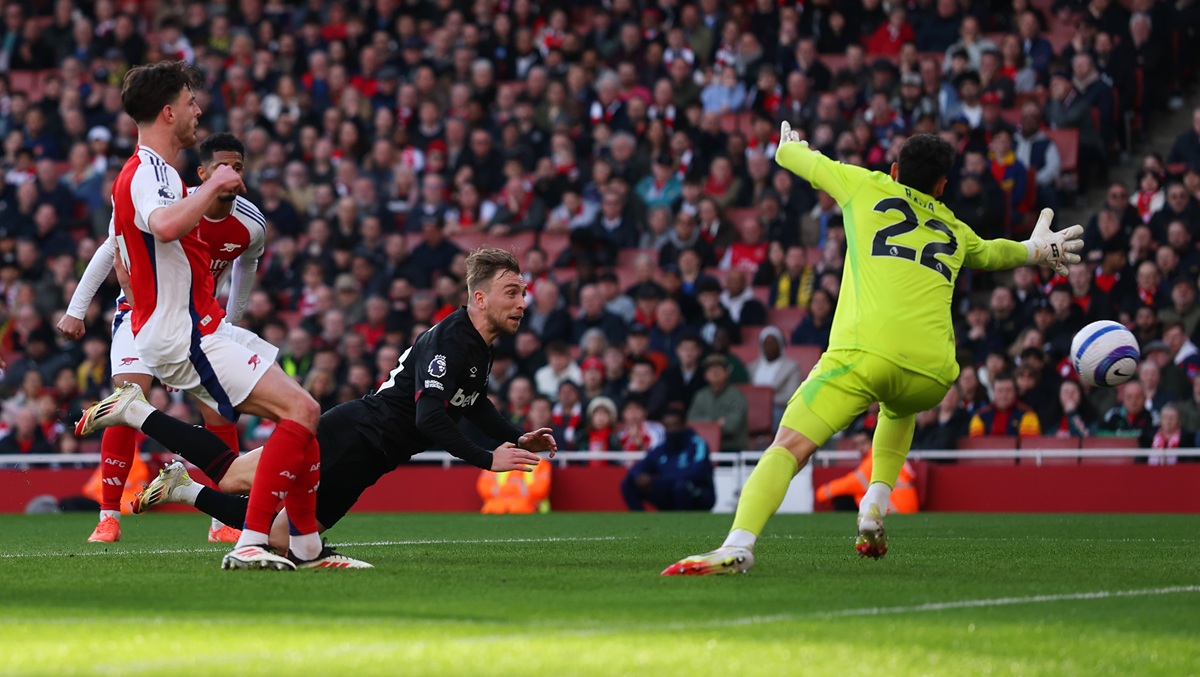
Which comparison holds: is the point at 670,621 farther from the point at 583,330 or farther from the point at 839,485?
the point at 583,330

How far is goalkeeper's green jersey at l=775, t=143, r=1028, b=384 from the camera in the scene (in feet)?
24.6

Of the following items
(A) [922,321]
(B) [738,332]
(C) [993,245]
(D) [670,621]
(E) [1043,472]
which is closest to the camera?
(D) [670,621]

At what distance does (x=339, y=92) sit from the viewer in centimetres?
2325

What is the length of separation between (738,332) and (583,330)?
6.04 ft

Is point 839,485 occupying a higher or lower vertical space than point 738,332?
lower

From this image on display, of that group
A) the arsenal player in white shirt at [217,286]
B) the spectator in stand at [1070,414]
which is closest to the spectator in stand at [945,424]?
the spectator in stand at [1070,414]

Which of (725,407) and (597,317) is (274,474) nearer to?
(725,407)

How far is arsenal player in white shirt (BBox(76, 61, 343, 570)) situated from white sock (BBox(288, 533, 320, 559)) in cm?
6

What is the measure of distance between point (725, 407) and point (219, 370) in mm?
10465

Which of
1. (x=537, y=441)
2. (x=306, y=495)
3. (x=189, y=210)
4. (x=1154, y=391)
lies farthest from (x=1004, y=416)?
(x=189, y=210)

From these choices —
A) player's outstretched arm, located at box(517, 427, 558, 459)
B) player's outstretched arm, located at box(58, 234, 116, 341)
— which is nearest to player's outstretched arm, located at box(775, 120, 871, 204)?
player's outstretched arm, located at box(517, 427, 558, 459)

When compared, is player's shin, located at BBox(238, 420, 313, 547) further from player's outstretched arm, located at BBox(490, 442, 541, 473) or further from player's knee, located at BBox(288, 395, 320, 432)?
player's outstretched arm, located at BBox(490, 442, 541, 473)

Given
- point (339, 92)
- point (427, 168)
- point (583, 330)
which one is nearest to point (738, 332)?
point (583, 330)

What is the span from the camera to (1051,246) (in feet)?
27.0
